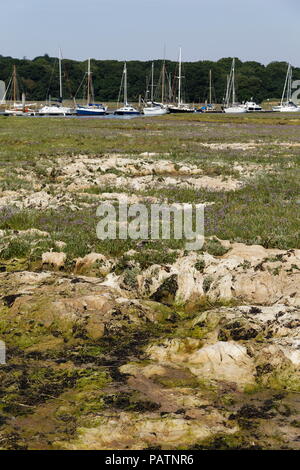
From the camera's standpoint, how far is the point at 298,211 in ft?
68.5

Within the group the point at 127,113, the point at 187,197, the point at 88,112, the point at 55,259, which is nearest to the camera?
the point at 55,259

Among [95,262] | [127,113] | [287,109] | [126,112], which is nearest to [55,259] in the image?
[95,262]

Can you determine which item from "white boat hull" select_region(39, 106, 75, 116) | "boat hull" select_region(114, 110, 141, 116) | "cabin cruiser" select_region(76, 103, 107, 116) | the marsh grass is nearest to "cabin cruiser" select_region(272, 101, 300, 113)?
"boat hull" select_region(114, 110, 141, 116)

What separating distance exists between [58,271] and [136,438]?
762 cm

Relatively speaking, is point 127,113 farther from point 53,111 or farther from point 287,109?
point 287,109

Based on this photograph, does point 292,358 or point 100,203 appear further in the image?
point 100,203

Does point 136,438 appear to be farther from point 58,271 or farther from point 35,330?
point 58,271

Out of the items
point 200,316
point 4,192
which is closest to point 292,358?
point 200,316

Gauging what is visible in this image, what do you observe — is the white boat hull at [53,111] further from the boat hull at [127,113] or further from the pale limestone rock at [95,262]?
the pale limestone rock at [95,262]

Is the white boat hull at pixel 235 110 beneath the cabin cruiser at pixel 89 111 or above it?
above

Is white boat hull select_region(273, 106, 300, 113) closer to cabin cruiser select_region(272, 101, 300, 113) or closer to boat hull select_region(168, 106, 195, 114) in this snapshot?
cabin cruiser select_region(272, 101, 300, 113)

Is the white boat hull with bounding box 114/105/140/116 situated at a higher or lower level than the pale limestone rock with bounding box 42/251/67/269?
higher

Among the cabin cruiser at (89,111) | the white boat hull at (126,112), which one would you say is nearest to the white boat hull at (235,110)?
the white boat hull at (126,112)

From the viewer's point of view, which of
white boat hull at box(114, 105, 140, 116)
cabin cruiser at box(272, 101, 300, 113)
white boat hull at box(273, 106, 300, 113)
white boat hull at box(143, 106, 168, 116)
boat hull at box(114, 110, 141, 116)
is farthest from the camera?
white boat hull at box(273, 106, 300, 113)
